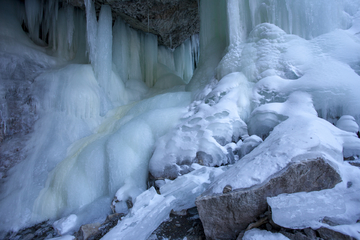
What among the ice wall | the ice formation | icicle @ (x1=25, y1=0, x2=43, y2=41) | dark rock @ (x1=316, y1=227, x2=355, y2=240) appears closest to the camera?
dark rock @ (x1=316, y1=227, x2=355, y2=240)

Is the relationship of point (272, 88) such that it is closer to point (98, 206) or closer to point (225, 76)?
point (225, 76)

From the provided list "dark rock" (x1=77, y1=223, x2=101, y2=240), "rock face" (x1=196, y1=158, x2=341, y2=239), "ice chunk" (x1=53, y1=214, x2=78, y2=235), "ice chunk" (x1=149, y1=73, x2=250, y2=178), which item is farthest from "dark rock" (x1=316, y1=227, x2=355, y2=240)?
"ice chunk" (x1=53, y1=214, x2=78, y2=235)

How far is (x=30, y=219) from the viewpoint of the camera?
3.47 metres

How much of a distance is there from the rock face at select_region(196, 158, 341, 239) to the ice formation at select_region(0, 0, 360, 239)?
103 millimetres

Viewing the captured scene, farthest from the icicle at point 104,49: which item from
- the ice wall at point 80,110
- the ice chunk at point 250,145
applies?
the ice chunk at point 250,145

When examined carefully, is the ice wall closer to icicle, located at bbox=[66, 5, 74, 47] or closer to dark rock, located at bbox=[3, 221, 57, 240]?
icicle, located at bbox=[66, 5, 74, 47]

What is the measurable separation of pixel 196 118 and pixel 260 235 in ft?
8.58

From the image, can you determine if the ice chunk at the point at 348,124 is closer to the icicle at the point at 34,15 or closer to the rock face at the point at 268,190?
the rock face at the point at 268,190

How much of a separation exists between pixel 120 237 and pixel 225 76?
3711 millimetres

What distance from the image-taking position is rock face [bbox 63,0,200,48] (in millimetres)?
6387

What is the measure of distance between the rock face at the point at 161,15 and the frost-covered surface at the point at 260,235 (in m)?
6.73

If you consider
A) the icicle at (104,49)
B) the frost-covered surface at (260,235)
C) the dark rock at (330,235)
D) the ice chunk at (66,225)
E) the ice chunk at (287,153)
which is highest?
the icicle at (104,49)

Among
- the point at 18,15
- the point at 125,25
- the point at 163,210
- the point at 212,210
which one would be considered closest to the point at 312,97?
the point at 212,210

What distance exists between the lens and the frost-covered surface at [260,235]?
4.76 feet
